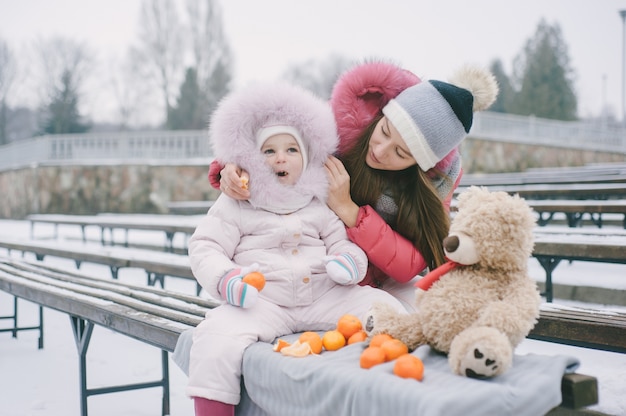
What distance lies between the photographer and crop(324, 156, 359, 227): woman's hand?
2.00 m

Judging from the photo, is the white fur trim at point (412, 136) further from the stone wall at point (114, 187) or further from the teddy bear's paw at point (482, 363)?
the stone wall at point (114, 187)

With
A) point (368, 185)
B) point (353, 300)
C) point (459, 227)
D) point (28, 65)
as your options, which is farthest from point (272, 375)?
point (28, 65)

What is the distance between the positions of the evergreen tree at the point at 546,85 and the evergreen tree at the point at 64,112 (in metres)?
24.4

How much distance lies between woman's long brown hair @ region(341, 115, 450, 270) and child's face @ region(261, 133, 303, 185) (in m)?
0.26

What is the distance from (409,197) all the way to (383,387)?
1016mm

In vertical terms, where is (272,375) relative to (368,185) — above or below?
→ below

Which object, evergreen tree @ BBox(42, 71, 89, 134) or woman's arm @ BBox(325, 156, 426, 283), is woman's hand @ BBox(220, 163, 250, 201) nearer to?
woman's arm @ BBox(325, 156, 426, 283)

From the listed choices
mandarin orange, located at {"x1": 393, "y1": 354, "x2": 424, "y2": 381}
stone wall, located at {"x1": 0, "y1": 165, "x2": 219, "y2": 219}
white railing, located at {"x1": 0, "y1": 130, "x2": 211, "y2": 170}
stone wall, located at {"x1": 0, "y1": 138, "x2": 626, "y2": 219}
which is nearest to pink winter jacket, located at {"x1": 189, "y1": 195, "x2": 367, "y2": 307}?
mandarin orange, located at {"x1": 393, "y1": 354, "x2": 424, "y2": 381}

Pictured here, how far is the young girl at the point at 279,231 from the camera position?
5.70ft

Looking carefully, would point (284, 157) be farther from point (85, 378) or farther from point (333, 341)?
point (85, 378)

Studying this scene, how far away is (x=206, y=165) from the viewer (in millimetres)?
12859

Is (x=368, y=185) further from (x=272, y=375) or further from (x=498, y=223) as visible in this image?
(x=272, y=375)

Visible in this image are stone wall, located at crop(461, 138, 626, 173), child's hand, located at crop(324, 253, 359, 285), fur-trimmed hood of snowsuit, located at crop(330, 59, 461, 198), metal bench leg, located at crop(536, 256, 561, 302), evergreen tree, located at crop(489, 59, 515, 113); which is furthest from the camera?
evergreen tree, located at crop(489, 59, 515, 113)

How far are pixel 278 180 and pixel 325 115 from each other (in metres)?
0.31
